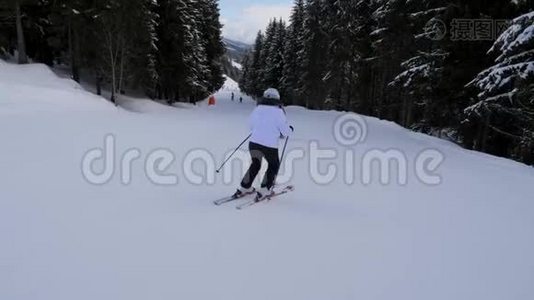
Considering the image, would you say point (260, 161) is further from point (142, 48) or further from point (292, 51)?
point (292, 51)

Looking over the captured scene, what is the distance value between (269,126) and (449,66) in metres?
11.9

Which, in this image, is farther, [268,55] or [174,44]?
[268,55]

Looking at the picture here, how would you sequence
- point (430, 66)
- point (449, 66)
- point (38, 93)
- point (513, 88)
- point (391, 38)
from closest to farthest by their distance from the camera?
point (513, 88), point (449, 66), point (430, 66), point (38, 93), point (391, 38)

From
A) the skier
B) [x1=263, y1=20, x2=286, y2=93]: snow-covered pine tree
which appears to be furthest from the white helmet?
[x1=263, y1=20, x2=286, y2=93]: snow-covered pine tree

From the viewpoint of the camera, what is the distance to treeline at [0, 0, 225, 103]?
28.3 meters

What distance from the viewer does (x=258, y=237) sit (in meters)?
5.47

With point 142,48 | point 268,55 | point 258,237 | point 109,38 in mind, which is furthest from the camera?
point 268,55

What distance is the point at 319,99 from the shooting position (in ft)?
148

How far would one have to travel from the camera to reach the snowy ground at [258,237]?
13.8 ft

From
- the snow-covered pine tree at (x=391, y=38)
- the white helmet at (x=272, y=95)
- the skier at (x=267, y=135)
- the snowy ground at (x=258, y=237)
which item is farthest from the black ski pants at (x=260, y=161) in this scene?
the snow-covered pine tree at (x=391, y=38)

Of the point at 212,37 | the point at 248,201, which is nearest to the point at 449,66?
the point at 248,201

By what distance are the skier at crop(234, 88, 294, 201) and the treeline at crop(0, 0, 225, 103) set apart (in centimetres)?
2350

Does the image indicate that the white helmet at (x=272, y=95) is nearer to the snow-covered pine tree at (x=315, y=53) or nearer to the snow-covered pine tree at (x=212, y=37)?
the snow-covered pine tree at (x=315, y=53)

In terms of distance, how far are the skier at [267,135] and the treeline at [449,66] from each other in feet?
23.5
